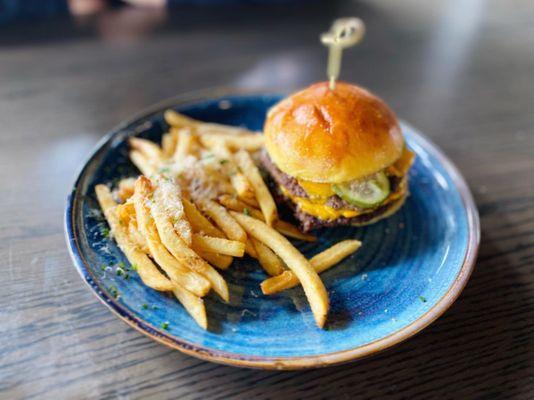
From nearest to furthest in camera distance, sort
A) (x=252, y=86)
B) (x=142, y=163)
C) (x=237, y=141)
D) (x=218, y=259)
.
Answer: (x=218, y=259) < (x=142, y=163) < (x=237, y=141) < (x=252, y=86)

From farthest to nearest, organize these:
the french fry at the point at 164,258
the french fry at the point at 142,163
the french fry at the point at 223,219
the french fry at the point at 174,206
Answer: the french fry at the point at 142,163
the french fry at the point at 223,219
the french fry at the point at 174,206
the french fry at the point at 164,258

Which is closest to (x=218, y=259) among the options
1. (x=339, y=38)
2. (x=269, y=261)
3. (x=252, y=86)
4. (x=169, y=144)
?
(x=269, y=261)

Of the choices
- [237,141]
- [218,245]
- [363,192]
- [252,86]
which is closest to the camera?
[218,245]

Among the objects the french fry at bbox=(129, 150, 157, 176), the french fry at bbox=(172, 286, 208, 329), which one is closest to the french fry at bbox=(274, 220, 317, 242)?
the french fry at bbox=(172, 286, 208, 329)

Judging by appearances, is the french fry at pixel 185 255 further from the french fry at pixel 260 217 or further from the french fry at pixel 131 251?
the french fry at pixel 260 217

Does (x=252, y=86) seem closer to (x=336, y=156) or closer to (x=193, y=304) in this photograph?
(x=336, y=156)

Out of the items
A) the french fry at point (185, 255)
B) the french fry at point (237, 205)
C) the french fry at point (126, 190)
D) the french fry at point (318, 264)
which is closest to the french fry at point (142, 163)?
the french fry at point (126, 190)

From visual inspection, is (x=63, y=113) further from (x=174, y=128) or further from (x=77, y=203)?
(x=77, y=203)
